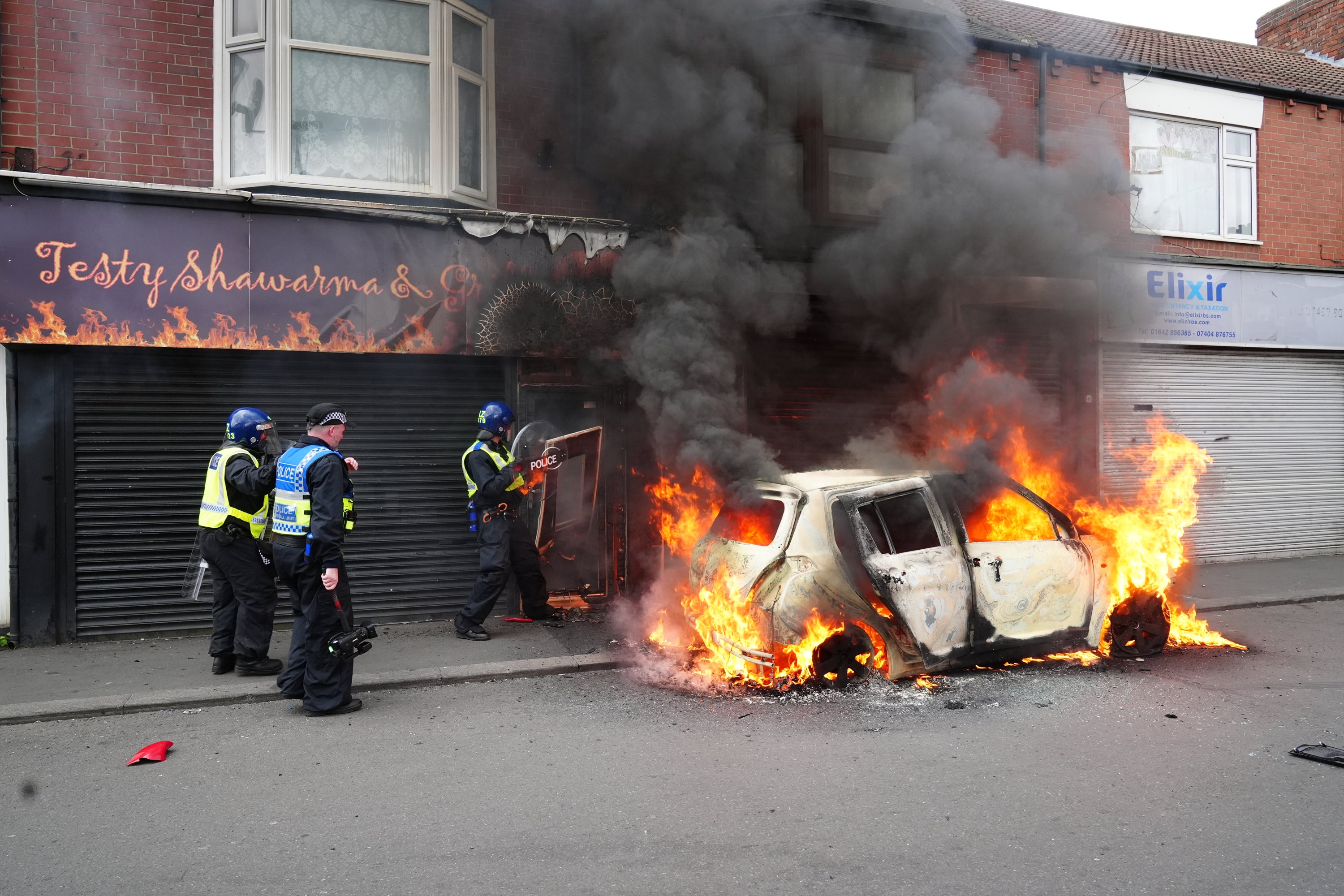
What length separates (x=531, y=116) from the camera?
8.57 meters

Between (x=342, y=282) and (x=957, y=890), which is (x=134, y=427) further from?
(x=957, y=890)

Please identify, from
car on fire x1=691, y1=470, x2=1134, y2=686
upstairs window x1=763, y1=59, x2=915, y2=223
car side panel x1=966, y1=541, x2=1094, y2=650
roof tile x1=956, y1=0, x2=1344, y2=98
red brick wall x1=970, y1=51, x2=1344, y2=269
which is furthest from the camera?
roof tile x1=956, y1=0, x2=1344, y2=98

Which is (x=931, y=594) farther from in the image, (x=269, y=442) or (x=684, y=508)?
(x=269, y=442)

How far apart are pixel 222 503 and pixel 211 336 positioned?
6.84 ft

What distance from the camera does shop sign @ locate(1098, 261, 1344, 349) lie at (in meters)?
10.4

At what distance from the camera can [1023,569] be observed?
18.8 ft

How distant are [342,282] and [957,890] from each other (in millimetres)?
6604

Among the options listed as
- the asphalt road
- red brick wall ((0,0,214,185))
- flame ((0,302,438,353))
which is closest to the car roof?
the asphalt road

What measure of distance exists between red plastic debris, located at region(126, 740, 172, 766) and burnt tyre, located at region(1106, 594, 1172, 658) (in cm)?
600

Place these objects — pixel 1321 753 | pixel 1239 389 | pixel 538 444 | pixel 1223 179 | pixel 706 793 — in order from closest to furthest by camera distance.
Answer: pixel 706 793 < pixel 1321 753 < pixel 538 444 < pixel 1239 389 < pixel 1223 179

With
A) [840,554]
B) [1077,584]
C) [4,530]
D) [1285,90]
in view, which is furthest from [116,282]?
[1285,90]

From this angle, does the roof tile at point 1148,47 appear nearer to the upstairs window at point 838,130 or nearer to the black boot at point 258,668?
the upstairs window at point 838,130

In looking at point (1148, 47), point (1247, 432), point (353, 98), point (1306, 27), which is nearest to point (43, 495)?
point (353, 98)

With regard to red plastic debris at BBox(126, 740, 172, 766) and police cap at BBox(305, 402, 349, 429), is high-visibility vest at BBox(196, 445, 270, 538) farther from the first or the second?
red plastic debris at BBox(126, 740, 172, 766)
